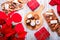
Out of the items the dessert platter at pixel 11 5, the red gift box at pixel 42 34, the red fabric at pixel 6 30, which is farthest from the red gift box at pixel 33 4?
the red fabric at pixel 6 30

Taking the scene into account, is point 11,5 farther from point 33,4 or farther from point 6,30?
point 6,30

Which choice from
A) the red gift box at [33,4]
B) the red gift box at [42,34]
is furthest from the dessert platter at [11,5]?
the red gift box at [42,34]

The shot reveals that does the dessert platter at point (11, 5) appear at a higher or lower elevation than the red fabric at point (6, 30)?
higher

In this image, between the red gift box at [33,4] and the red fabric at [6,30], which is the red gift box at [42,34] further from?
the red fabric at [6,30]

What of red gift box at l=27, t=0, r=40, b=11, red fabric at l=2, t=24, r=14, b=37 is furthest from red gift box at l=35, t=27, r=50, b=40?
red fabric at l=2, t=24, r=14, b=37

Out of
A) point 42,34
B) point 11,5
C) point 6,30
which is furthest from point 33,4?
A: point 6,30

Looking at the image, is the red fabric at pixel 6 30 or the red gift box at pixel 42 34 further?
the red gift box at pixel 42 34

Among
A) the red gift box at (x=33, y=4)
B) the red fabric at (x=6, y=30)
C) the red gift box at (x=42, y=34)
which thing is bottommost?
the red gift box at (x=42, y=34)

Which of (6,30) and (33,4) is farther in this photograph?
(33,4)
